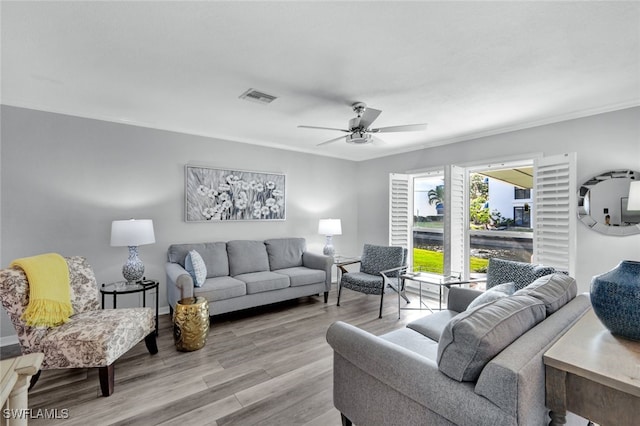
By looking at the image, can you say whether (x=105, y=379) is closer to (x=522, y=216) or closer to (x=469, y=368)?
(x=469, y=368)

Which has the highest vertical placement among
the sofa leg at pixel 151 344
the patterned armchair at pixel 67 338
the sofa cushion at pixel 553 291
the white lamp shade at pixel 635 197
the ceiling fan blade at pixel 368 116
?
the ceiling fan blade at pixel 368 116

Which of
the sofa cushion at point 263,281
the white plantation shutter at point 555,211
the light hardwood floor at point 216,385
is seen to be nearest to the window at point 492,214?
the white plantation shutter at point 555,211

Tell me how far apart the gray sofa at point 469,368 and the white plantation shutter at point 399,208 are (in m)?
3.19

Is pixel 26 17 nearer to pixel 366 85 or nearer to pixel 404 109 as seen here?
pixel 366 85

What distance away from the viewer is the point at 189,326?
108 inches

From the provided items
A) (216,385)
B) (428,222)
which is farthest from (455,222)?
(216,385)

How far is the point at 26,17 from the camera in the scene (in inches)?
66.5

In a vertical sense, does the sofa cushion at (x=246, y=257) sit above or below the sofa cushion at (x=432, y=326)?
above

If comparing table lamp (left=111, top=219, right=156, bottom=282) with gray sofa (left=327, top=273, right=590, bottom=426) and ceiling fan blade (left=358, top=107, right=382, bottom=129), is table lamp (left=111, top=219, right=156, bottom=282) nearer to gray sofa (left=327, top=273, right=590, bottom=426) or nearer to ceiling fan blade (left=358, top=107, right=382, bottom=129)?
gray sofa (left=327, top=273, right=590, bottom=426)

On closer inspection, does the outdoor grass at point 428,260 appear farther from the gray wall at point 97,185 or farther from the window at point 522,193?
the gray wall at point 97,185

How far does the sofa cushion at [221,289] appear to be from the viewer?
3230 mm

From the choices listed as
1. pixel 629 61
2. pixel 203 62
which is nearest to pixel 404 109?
pixel 629 61

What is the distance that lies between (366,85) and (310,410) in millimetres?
2587

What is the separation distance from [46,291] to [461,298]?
3356mm
